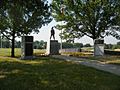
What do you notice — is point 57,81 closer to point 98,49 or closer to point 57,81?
point 57,81

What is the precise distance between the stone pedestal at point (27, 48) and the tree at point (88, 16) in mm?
15231

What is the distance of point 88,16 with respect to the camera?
41.2 metres

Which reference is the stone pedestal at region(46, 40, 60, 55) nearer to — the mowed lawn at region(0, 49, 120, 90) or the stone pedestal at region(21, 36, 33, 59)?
the stone pedestal at region(21, 36, 33, 59)

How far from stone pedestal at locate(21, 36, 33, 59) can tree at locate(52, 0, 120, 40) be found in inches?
600

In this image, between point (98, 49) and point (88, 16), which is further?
point (88, 16)

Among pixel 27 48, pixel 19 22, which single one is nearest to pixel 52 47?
pixel 19 22

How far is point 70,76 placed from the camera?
44.1 ft

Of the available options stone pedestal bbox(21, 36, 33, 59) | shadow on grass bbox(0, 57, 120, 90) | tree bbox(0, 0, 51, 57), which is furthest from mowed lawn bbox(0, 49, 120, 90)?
tree bbox(0, 0, 51, 57)

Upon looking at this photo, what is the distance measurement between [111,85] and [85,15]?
30.1m

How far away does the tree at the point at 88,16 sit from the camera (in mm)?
40781

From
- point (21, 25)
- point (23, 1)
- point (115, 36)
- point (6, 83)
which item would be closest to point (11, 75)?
point (6, 83)

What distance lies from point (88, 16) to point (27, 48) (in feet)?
59.1

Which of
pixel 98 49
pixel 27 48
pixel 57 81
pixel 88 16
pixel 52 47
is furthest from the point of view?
pixel 88 16

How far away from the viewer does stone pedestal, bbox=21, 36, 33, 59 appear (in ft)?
80.5
